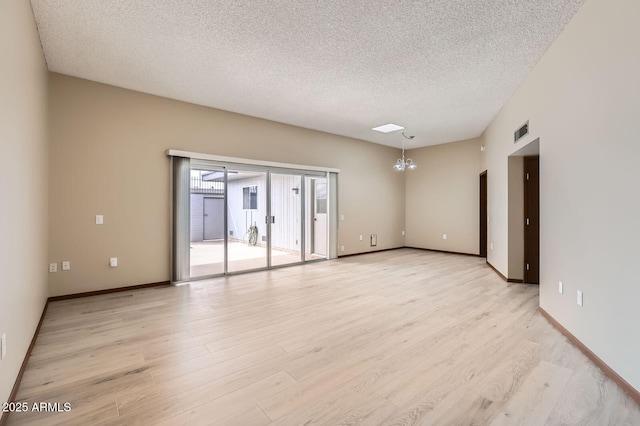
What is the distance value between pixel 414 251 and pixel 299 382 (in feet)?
22.8

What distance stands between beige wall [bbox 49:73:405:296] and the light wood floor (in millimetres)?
659

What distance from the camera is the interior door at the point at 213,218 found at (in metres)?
5.34

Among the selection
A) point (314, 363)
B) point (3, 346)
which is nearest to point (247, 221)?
point (314, 363)

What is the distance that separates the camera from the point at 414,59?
3588mm

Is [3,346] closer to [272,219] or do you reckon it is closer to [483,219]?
[272,219]

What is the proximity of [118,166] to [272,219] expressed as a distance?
2741 millimetres

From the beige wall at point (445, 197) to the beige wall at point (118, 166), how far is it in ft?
16.2

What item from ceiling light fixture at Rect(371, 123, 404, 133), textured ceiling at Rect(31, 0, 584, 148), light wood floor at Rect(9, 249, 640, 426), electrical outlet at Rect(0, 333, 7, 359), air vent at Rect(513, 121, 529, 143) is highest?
ceiling light fixture at Rect(371, 123, 404, 133)

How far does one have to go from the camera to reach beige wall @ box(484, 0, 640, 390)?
80.0 inches

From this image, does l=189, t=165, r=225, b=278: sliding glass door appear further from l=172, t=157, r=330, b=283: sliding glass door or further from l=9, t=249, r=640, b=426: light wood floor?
l=9, t=249, r=640, b=426: light wood floor

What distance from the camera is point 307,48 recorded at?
336 cm

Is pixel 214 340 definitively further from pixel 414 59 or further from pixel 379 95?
pixel 379 95

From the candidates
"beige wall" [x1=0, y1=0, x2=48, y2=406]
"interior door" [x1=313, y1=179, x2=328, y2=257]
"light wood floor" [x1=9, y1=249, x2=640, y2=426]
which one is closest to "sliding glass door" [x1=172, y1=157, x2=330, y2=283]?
"interior door" [x1=313, y1=179, x2=328, y2=257]

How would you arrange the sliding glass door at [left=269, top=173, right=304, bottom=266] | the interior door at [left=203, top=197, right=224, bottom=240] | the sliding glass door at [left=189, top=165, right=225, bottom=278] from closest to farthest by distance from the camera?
the sliding glass door at [left=189, top=165, right=225, bottom=278]
the interior door at [left=203, top=197, right=224, bottom=240]
the sliding glass door at [left=269, top=173, right=304, bottom=266]
